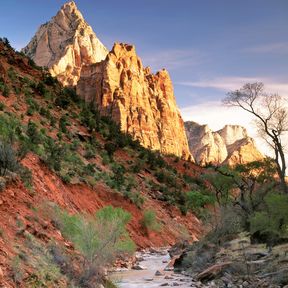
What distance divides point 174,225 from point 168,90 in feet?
314

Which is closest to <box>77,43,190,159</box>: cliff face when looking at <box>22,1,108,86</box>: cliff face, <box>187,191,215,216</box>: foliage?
<box>22,1,108,86</box>: cliff face

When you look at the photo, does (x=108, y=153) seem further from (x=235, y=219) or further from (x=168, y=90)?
(x=168, y=90)

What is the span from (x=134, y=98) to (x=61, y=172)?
290 feet

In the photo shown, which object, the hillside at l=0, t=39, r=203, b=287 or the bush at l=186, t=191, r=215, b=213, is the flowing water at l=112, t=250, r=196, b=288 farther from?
the bush at l=186, t=191, r=215, b=213

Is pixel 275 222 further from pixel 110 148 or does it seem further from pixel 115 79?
pixel 115 79

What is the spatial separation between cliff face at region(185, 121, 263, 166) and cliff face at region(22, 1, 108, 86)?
154 feet

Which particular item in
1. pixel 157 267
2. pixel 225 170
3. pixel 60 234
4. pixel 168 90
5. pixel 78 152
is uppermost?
pixel 168 90

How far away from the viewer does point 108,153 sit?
4338 centimetres

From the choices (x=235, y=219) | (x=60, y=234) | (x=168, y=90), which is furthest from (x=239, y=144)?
(x=60, y=234)

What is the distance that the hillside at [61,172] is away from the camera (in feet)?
48.0

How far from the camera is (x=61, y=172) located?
27906mm

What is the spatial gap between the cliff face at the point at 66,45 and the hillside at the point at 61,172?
73.1 m

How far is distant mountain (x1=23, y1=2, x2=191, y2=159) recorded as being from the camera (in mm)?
111213

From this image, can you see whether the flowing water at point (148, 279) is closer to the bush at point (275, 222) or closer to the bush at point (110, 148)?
the bush at point (275, 222)
